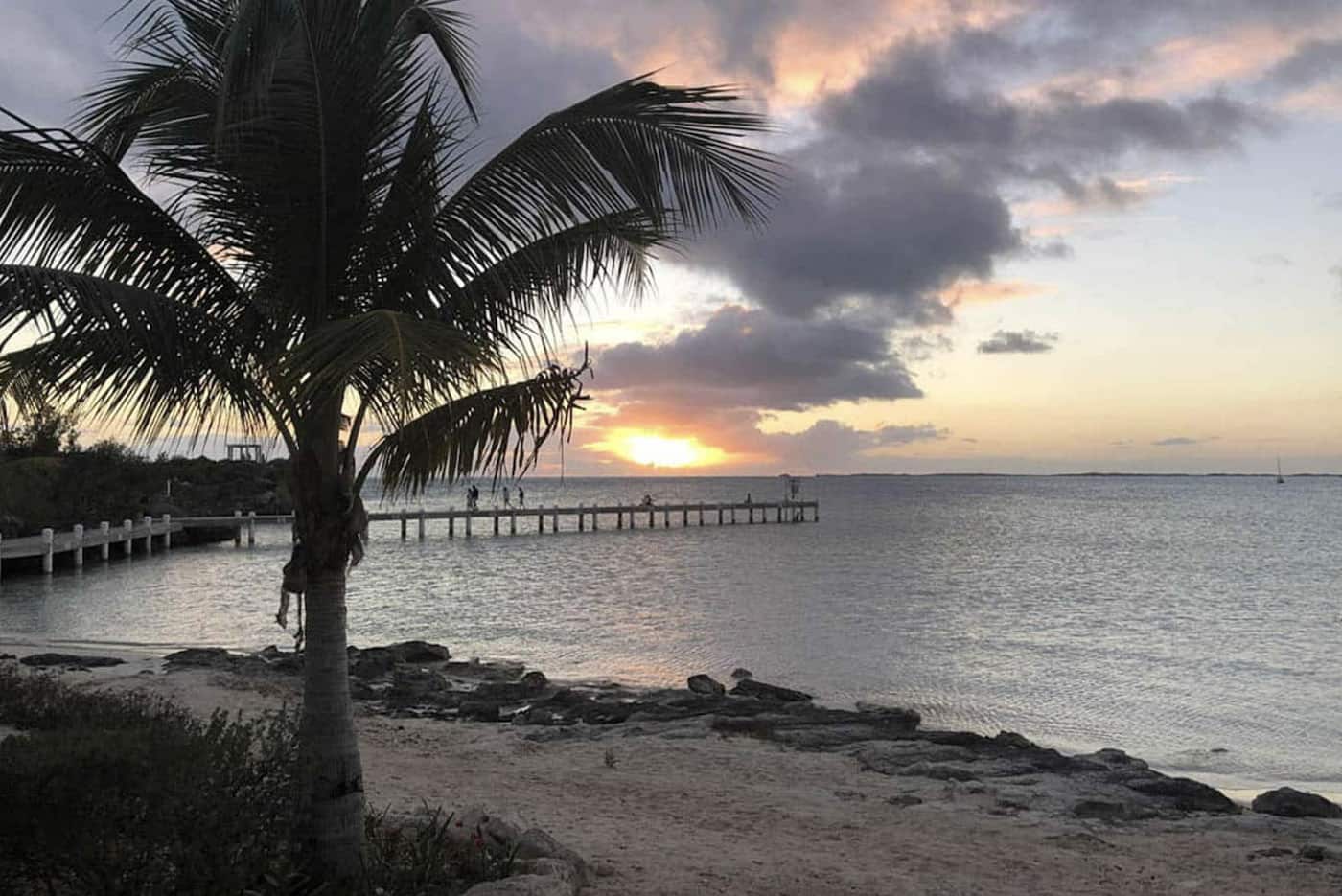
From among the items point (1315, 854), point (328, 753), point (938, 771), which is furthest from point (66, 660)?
point (1315, 854)

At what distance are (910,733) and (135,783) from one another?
1126 cm

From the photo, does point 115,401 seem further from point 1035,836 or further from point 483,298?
point 1035,836

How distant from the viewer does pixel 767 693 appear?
17.4 meters

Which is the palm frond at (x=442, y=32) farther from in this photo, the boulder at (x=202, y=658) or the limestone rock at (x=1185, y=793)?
the boulder at (x=202, y=658)

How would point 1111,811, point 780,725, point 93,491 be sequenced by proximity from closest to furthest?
point 1111,811 < point 780,725 < point 93,491

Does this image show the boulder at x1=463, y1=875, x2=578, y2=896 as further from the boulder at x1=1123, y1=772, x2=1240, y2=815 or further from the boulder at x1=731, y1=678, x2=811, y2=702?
the boulder at x1=731, y1=678, x2=811, y2=702

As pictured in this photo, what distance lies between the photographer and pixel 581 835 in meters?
8.21

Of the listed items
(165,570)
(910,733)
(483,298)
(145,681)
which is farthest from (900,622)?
(165,570)

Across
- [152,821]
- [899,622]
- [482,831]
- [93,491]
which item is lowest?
[899,622]

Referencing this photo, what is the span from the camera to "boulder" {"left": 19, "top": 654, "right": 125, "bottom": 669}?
17.6m

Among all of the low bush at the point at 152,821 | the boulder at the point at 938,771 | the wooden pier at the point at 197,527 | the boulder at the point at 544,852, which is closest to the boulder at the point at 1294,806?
the boulder at the point at 938,771

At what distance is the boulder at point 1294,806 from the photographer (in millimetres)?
10773

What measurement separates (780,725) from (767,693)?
310cm

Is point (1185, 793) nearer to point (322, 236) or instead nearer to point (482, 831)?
point (482, 831)
